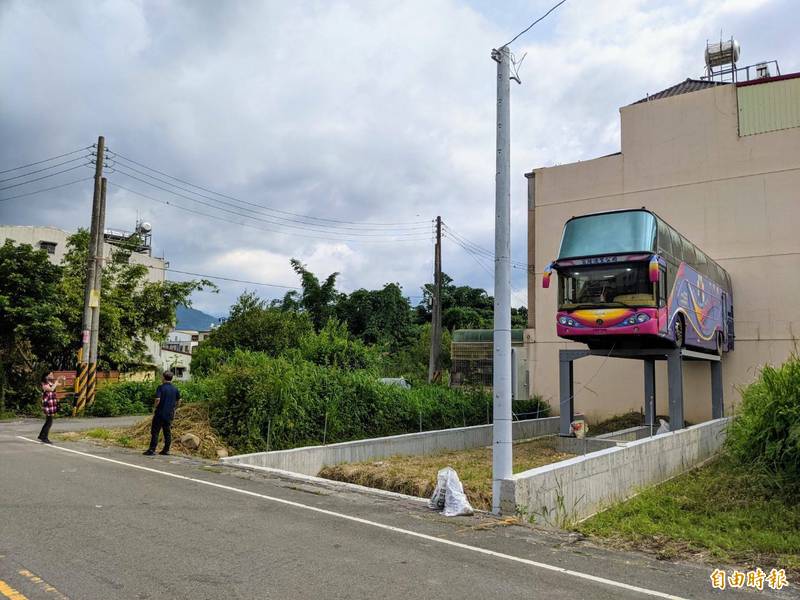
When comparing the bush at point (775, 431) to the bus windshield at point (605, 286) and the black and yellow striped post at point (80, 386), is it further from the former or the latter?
the black and yellow striped post at point (80, 386)

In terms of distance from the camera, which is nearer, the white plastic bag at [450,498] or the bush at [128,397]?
the white plastic bag at [450,498]

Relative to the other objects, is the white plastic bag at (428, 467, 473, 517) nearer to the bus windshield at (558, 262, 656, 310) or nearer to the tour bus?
the tour bus

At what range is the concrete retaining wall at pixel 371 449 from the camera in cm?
1377

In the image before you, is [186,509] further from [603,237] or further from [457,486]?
[603,237]

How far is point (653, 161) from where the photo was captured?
2625 centimetres

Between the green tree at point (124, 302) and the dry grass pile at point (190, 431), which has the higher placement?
the green tree at point (124, 302)

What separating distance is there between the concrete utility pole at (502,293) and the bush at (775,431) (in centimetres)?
491

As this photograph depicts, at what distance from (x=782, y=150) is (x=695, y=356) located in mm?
10287

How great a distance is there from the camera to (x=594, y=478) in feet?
35.2

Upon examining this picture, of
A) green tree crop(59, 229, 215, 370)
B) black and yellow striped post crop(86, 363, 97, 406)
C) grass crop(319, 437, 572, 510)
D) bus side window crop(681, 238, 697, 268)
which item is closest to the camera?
grass crop(319, 437, 572, 510)

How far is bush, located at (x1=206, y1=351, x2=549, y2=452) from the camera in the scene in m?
15.2

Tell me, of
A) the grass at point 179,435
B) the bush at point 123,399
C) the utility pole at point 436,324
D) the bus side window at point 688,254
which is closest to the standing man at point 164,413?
the grass at point 179,435

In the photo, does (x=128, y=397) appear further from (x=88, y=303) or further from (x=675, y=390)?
(x=675, y=390)

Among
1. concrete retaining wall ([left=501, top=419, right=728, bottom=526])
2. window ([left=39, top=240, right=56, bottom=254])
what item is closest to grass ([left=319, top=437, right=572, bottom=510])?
concrete retaining wall ([left=501, top=419, right=728, bottom=526])
